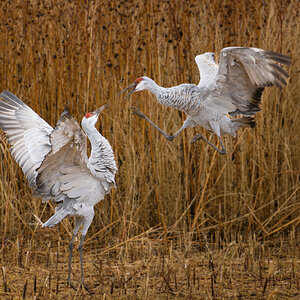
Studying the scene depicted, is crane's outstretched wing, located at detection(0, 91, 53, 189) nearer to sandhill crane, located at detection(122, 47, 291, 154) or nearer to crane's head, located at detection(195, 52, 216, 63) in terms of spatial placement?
sandhill crane, located at detection(122, 47, 291, 154)

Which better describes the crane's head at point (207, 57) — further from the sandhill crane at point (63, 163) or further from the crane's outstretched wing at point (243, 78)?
the sandhill crane at point (63, 163)

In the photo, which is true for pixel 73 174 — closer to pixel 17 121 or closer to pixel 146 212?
pixel 17 121

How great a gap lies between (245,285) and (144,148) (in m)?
1.85

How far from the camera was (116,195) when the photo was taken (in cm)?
564

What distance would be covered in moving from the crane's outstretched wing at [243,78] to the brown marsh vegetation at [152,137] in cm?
78

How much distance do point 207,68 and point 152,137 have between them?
100 cm


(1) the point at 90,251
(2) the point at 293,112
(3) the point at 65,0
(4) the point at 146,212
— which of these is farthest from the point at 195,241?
(3) the point at 65,0

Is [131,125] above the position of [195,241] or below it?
above

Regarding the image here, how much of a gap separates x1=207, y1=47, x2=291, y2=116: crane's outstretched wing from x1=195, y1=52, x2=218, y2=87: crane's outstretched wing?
0.17 m

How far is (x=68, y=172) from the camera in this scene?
13.5 feet

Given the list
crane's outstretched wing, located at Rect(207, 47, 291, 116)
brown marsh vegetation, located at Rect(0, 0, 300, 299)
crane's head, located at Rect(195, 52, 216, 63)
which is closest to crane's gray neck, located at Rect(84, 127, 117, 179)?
crane's outstretched wing, located at Rect(207, 47, 291, 116)

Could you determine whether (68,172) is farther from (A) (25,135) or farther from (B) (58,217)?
(A) (25,135)

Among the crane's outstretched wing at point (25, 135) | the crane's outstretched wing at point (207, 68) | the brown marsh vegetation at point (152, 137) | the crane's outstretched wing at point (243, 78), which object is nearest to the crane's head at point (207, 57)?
the crane's outstretched wing at point (207, 68)

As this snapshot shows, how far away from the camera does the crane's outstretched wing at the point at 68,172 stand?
361 cm
